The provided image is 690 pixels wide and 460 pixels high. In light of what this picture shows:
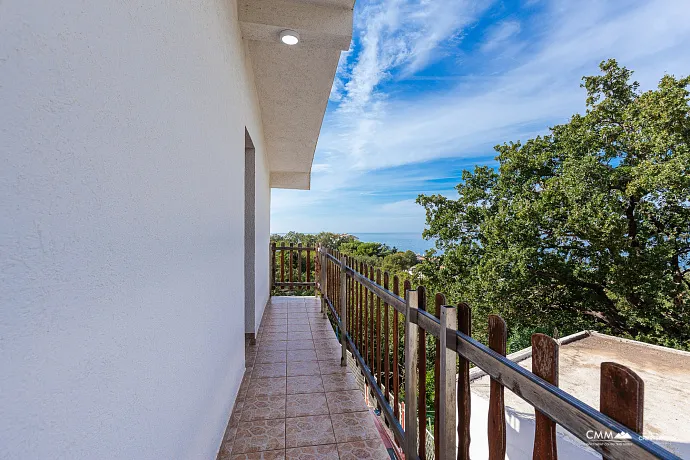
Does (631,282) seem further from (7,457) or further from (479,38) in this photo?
(479,38)

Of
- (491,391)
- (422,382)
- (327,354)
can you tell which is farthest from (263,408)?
(491,391)

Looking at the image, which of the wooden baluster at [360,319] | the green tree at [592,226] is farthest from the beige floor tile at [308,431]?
the green tree at [592,226]

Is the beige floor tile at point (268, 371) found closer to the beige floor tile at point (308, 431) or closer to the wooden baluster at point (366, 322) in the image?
the beige floor tile at point (308, 431)

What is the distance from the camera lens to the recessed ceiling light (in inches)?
93.9

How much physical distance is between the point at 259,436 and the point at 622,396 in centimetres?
205

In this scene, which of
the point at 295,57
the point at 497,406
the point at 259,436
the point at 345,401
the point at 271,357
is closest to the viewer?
the point at 497,406

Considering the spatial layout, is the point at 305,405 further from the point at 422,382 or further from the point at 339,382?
the point at 422,382

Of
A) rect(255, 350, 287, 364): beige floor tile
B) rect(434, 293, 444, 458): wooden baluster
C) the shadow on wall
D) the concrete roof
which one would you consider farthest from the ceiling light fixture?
the concrete roof

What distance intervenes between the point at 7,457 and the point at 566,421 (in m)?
0.99

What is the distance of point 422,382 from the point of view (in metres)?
1.43

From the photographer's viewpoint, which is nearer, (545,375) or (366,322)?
(545,375)

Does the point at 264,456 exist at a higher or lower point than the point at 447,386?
lower

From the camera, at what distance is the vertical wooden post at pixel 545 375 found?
76 cm

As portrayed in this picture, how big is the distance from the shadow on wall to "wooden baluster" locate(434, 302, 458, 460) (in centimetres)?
180
